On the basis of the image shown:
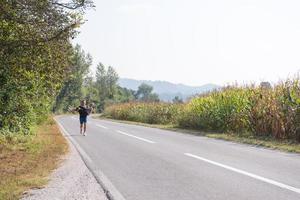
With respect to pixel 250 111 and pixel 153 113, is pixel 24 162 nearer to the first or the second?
pixel 250 111

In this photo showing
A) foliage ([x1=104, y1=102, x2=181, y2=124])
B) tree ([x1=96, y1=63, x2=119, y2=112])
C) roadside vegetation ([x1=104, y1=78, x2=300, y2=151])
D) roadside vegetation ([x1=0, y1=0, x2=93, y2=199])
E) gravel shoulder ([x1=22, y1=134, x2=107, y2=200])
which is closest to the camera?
gravel shoulder ([x1=22, y1=134, x2=107, y2=200])

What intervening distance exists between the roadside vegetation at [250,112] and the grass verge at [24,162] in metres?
8.35

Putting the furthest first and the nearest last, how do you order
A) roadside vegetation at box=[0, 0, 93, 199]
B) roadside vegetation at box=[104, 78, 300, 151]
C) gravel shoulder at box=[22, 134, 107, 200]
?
roadside vegetation at box=[104, 78, 300, 151] → roadside vegetation at box=[0, 0, 93, 199] → gravel shoulder at box=[22, 134, 107, 200]

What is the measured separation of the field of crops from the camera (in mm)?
19217

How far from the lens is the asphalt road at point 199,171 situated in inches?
327

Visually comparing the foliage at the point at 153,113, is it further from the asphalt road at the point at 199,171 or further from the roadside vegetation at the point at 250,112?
the asphalt road at the point at 199,171

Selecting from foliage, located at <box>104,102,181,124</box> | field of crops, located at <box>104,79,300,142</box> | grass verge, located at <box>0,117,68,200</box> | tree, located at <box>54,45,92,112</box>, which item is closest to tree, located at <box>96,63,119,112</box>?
tree, located at <box>54,45,92,112</box>

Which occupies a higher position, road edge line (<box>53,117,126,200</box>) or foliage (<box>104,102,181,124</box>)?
foliage (<box>104,102,181,124</box>)

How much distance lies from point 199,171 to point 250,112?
11951 millimetres

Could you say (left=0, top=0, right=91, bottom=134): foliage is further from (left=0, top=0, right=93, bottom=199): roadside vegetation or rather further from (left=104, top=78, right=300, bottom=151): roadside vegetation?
(left=104, top=78, right=300, bottom=151): roadside vegetation

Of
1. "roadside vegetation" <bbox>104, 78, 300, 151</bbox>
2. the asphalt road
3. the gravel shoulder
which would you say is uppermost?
"roadside vegetation" <bbox>104, 78, 300, 151</bbox>

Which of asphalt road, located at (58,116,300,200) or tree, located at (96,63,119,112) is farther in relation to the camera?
tree, located at (96,63,119,112)

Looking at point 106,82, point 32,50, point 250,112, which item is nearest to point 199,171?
point 32,50

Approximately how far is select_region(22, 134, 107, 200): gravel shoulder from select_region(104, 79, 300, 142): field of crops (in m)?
10.1
